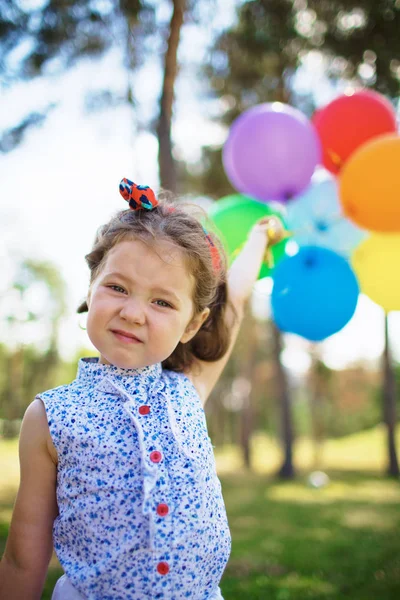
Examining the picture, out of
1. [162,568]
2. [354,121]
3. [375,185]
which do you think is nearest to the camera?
[162,568]

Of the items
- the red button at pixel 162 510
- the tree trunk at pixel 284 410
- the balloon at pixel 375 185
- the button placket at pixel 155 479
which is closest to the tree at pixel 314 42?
the balloon at pixel 375 185

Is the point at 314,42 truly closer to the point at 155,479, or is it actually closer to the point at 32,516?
the point at 155,479

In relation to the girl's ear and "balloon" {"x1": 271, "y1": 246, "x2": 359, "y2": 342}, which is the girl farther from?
"balloon" {"x1": 271, "y1": 246, "x2": 359, "y2": 342}

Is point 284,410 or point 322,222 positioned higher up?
point 322,222

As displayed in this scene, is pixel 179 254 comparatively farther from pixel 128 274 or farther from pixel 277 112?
pixel 277 112

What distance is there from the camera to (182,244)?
4.38ft

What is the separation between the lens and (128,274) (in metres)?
1.22

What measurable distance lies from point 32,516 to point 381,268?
2156 millimetres

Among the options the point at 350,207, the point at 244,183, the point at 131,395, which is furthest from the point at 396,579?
the point at 131,395

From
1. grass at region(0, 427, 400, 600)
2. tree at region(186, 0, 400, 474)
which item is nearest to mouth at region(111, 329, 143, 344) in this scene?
grass at region(0, 427, 400, 600)

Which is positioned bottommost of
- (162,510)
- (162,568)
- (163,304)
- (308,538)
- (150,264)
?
(308,538)

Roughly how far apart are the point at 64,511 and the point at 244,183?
2155 millimetres

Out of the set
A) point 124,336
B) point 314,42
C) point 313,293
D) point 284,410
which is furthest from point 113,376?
point 284,410

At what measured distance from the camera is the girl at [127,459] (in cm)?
111
